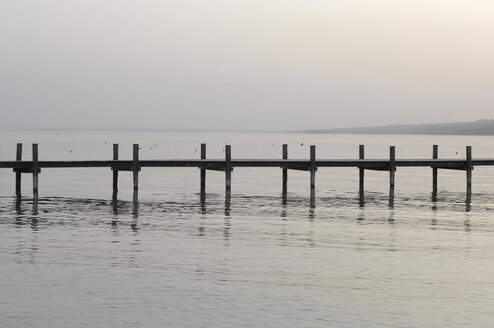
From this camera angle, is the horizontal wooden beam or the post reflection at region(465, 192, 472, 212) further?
the post reflection at region(465, 192, 472, 212)

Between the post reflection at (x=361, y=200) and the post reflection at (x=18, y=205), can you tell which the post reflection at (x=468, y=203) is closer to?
the post reflection at (x=361, y=200)

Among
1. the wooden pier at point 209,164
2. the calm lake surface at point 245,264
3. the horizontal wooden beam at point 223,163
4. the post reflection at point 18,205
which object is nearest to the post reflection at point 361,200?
the wooden pier at point 209,164

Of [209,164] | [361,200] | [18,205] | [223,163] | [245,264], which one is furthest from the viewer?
[361,200]

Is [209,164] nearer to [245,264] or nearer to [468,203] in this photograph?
[468,203]

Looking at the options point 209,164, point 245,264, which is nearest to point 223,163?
point 209,164

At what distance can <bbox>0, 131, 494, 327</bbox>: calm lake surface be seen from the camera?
51.0ft

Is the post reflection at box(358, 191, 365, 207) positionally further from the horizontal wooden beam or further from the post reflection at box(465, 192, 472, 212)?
the post reflection at box(465, 192, 472, 212)

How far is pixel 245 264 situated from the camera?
67.6ft

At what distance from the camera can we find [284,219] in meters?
30.5

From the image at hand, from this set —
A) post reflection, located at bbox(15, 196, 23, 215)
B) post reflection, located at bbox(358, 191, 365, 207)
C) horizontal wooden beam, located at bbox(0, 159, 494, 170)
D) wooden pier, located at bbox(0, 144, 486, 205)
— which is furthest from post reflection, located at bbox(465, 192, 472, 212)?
post reflection, located at bbox(15, 196, 23, 215)

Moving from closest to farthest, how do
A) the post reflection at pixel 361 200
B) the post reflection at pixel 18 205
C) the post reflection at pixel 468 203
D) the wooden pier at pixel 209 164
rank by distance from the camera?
the post reflection at pixel 18 205
the wooden pier at pixel 209 164
the post reflection at pixel 468 203
the post reflection at pixel 361 200

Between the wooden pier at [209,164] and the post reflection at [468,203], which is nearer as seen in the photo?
the wooden pier at [209,164]

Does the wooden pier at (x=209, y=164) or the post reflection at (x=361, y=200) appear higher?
the wooden pier at (x=209, y=164)

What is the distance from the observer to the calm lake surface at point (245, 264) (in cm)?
1555
